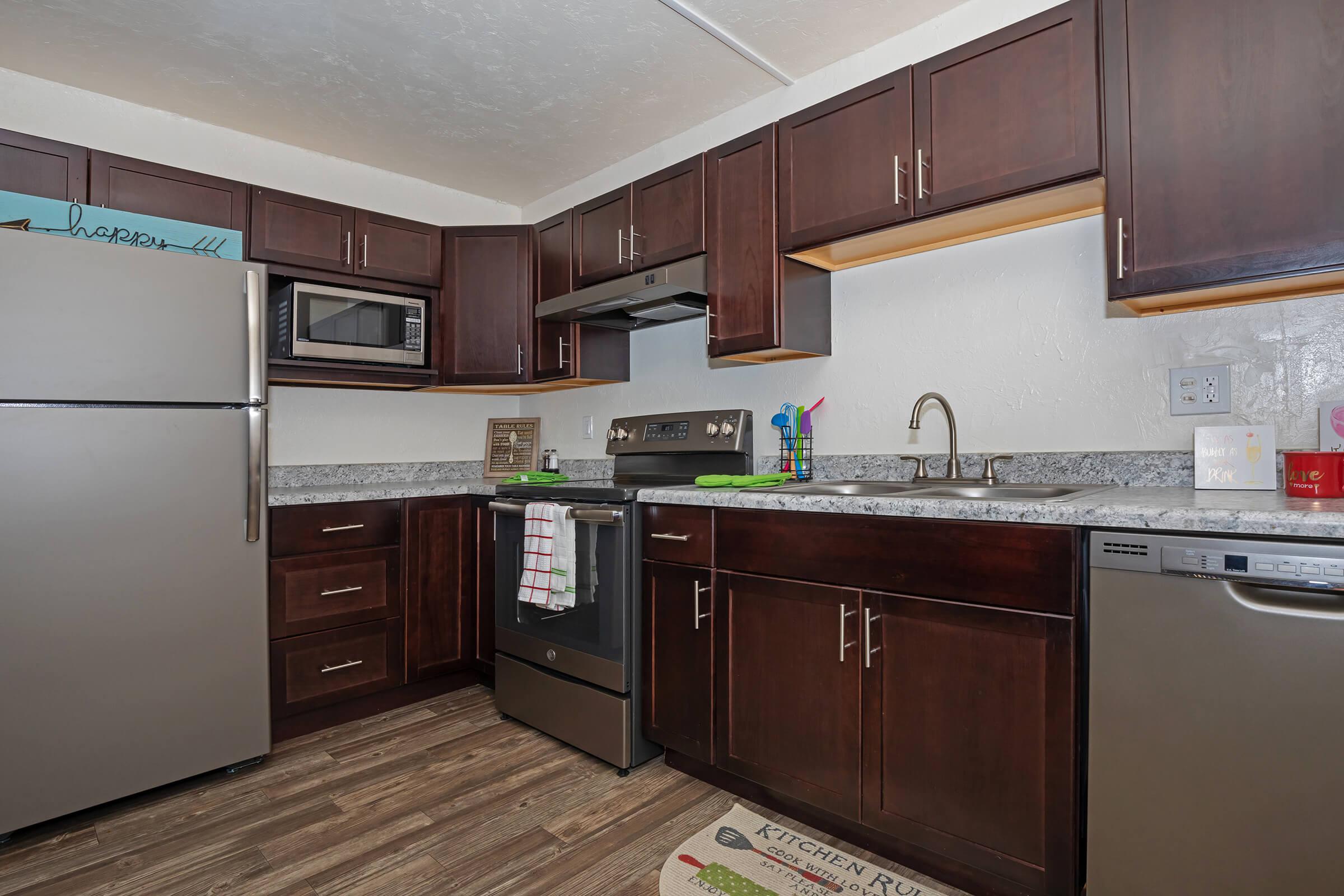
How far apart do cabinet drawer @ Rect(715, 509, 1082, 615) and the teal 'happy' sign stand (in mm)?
2067

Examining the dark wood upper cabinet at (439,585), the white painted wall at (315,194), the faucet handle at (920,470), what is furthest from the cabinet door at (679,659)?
the white painted wall at (315,194)

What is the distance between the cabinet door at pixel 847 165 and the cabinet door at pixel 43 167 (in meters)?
2.39

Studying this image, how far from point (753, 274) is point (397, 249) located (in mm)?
1736

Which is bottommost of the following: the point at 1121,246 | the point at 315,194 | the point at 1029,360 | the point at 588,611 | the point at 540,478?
the point at 588,611

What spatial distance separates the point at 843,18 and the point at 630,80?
0.79 m

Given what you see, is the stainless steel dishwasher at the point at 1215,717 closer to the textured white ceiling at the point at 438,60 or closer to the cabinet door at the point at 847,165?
the cabinet door at the point at 847,165

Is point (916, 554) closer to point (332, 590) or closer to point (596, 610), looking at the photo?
point (596, 610)

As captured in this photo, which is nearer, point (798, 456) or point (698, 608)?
point (698, 608)

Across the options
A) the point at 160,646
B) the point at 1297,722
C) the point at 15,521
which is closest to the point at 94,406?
the point at 15,521

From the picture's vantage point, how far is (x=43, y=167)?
2314 mm

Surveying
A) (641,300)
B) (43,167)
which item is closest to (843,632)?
(641,300)

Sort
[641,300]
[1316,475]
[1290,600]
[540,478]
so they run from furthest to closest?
[540,478], [641,300], [1316,475], [1290,600]

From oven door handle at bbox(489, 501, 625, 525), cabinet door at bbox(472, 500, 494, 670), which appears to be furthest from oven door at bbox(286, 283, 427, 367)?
oven door handle at bbox(489, 501, 625, 525)

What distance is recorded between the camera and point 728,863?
5.59 feet
